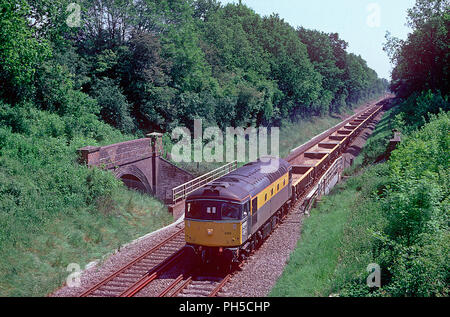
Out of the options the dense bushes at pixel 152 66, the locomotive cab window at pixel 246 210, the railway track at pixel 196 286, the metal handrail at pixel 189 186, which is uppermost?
the dense bushes at pixel 152 66

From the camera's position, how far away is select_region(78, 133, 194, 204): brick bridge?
20859mm

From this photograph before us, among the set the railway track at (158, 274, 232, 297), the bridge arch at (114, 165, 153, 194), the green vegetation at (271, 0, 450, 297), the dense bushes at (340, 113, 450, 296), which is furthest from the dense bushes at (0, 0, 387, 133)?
the dense bushes at (340, 113, 450, 296)

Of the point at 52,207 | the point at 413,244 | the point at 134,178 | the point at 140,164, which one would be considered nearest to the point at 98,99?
the point at 140,164

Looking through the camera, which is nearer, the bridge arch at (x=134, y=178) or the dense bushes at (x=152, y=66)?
the bridge arch at (x=134, y=178)

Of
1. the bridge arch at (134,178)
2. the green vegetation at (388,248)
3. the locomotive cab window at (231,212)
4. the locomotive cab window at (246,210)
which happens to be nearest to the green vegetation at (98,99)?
the bridge arch at (134,178)

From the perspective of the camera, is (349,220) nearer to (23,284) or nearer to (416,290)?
(416,290)

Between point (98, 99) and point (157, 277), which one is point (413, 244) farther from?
point (98, 99)

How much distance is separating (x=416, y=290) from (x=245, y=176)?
8440 mm

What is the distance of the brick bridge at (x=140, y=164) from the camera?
20.9 m

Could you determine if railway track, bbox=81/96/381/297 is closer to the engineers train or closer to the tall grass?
the engineers train

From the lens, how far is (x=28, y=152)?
1981 centimetres

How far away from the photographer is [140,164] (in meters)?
24.5

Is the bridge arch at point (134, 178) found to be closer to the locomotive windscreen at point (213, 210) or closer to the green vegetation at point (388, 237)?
the locomotive windscreen at point (213, 210)
